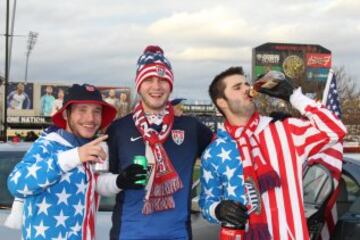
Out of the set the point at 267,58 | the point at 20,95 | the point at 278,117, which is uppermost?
the point at 267,58

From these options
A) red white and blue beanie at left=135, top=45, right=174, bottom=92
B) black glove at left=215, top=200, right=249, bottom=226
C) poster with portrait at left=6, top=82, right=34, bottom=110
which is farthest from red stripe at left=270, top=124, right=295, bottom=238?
poster with portrait at left=6, top=82, right=34, bottom=110

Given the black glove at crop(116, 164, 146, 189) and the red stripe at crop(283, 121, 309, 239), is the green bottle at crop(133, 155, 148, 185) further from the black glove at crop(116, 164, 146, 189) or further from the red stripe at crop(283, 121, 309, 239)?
the red stripe at crop(283, 121, 309, 239)

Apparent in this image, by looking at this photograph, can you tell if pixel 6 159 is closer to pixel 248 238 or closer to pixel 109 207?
pixel 109 207

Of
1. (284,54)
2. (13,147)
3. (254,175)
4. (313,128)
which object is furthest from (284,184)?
(284,54)

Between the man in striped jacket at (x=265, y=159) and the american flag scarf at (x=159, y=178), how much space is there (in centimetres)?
Result: 25

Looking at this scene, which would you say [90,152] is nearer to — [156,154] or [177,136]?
[156,154]

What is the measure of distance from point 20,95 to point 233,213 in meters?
53.7

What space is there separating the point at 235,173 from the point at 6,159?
2.22 metres

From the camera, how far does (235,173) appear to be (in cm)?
338

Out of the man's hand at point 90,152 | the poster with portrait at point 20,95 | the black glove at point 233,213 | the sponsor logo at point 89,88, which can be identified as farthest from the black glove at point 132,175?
the poster with portrait at point 20,95

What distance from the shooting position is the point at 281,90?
353cm

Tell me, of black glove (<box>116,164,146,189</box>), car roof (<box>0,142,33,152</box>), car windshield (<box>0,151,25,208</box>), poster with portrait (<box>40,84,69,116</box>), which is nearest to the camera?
black glove (<box>116,164,146,189</box>)

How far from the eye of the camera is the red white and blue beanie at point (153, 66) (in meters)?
3.47

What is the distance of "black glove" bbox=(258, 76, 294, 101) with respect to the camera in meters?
3.51
